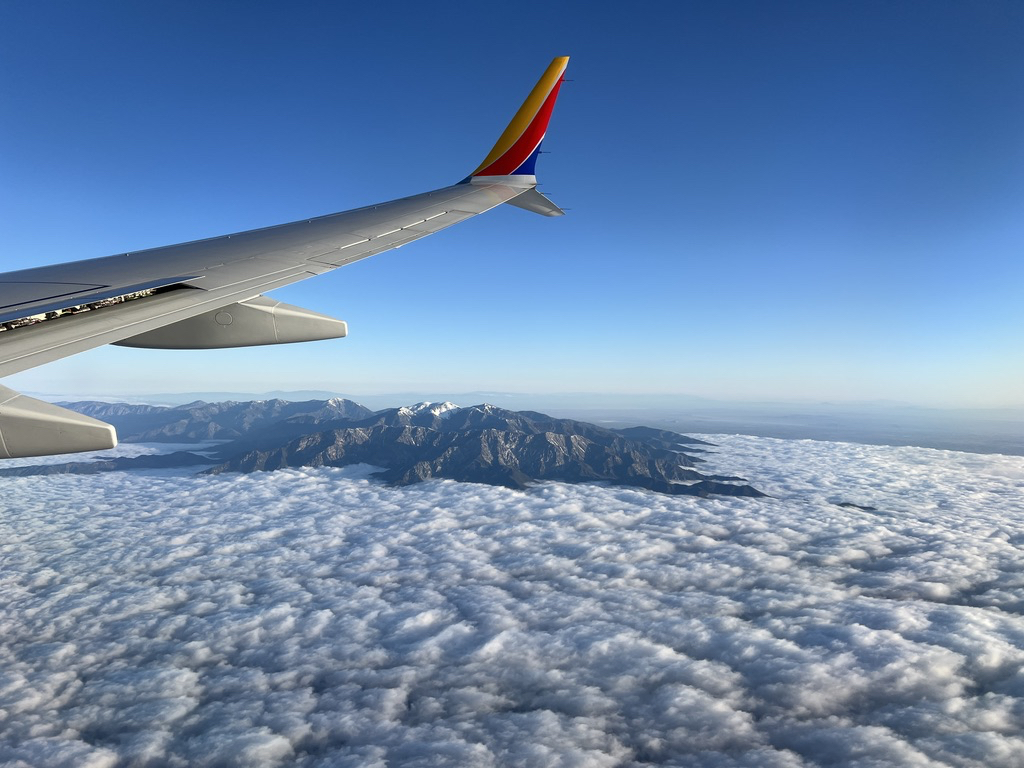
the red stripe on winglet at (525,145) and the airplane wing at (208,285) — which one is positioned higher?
the red stripe on winglet at (525,145)

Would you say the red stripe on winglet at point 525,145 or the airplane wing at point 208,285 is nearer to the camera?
the airplane wing at point 208,285

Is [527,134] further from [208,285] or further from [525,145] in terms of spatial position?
[208,285]

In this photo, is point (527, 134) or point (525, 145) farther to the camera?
point (525, 145)

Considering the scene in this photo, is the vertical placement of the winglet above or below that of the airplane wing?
above

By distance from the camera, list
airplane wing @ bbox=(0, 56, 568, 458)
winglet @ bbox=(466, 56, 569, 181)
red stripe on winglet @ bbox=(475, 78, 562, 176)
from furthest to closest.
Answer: red stripe on winglet @ bbox=(475, 78, 562, 176), winglet @ bbox=(466, 56, 569, 181), airplane wing @ bbox=(0, 56, 568, 458)

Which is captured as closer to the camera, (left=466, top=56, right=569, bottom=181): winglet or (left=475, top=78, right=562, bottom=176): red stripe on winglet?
(left=466, top=56, right=569, bottom=181): winglet

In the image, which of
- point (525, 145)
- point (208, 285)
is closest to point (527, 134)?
point (525, 145)
